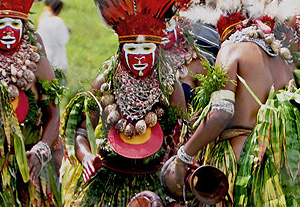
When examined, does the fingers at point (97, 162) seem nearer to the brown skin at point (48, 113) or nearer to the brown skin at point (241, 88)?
the brown skin at point (48, 113)

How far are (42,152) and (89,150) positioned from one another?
335 millimetres

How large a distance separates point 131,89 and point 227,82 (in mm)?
887

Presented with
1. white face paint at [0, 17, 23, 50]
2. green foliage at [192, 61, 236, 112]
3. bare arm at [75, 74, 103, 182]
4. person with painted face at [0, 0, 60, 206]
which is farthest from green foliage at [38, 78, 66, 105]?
green foliage at [192, 61, 236, 112]

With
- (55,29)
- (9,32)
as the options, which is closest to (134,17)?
(9,32)

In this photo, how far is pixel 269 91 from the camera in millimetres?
4121

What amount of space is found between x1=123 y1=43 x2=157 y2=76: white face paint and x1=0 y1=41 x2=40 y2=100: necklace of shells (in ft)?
2.17

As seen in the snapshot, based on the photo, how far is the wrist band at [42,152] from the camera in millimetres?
4508

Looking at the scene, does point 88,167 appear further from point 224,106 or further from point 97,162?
point 224,106

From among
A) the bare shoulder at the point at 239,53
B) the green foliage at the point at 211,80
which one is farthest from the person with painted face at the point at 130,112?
the bare shoulder at the point at 239,53

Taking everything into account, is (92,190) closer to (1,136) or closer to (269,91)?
(1,136)

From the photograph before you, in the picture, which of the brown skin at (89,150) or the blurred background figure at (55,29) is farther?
the brown skin at (89,150)

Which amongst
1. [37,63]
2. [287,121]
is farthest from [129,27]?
[287,121]

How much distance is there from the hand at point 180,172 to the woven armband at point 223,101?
16.0 inches

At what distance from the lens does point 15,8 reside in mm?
4512
